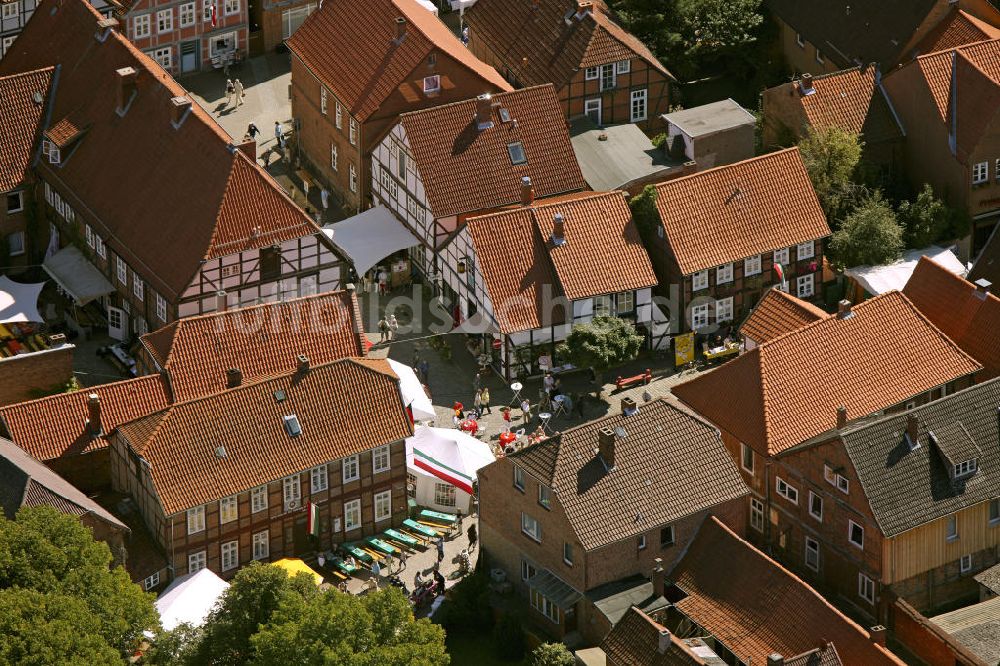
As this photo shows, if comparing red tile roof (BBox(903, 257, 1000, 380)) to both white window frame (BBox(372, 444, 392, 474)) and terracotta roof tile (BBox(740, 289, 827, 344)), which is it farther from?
white window frame (BBox(372, 444, 392, 474))

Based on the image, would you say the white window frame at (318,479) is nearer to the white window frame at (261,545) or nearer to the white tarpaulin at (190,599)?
the white window frame at (261,545)

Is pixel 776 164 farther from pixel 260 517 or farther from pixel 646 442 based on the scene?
pixel 260 517

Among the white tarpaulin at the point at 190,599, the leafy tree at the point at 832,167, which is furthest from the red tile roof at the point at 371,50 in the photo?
the white tarpaulin at the point at 190,599

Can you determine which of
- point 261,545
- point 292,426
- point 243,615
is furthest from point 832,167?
point 243,615

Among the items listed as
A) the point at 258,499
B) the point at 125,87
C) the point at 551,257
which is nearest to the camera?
the point at 258,499

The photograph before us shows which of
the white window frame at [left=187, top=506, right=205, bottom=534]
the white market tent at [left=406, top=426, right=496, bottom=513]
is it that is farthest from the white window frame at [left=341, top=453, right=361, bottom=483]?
the white window frame at [left=187, top=506, right=205, bottom=534]

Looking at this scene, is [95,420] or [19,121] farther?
[19,121]

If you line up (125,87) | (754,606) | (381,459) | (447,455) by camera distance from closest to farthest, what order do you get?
(754,606) < (381,459) < (447,455) < (125,87)

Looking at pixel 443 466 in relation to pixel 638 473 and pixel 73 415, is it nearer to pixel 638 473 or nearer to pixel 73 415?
pixel 638 473
